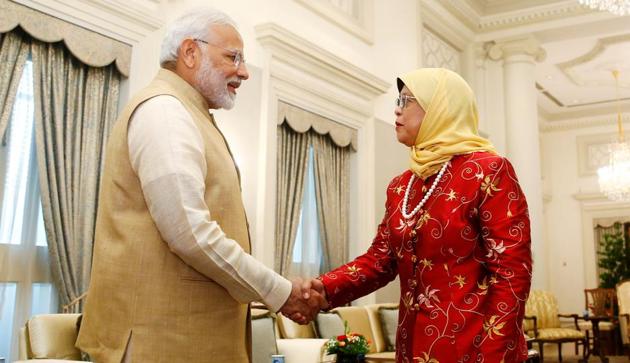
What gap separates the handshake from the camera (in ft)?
6.25

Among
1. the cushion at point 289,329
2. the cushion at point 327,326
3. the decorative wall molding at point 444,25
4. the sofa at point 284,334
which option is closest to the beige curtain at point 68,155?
the sofa at point 284,334

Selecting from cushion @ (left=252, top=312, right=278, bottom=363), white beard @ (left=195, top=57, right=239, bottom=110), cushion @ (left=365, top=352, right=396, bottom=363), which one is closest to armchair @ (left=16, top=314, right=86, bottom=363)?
cushion @ (left=252, top=312, right=278, bottom=363)

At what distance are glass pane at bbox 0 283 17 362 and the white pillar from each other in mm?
6790

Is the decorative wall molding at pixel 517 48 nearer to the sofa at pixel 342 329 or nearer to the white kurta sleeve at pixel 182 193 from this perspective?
the sofa at pixel 342 329

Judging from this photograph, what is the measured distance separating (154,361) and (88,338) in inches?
8.4

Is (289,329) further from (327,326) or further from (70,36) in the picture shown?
(70,36)

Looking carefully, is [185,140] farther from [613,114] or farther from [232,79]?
[613,114]

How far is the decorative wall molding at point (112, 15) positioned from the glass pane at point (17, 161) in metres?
0.36

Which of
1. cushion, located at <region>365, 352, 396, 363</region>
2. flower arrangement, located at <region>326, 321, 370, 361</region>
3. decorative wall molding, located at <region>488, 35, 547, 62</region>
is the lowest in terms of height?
cushion, located at <region>365, 352, 396, 363</region>

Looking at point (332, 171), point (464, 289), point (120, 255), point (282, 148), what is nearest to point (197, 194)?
point (120, 255)

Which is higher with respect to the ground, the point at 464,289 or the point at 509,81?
the point at 509,81

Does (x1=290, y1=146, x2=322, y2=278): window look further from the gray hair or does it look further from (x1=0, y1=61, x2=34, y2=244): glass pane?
the gray hair

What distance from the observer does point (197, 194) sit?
1.58m

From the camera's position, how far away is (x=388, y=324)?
5770 millimetres
